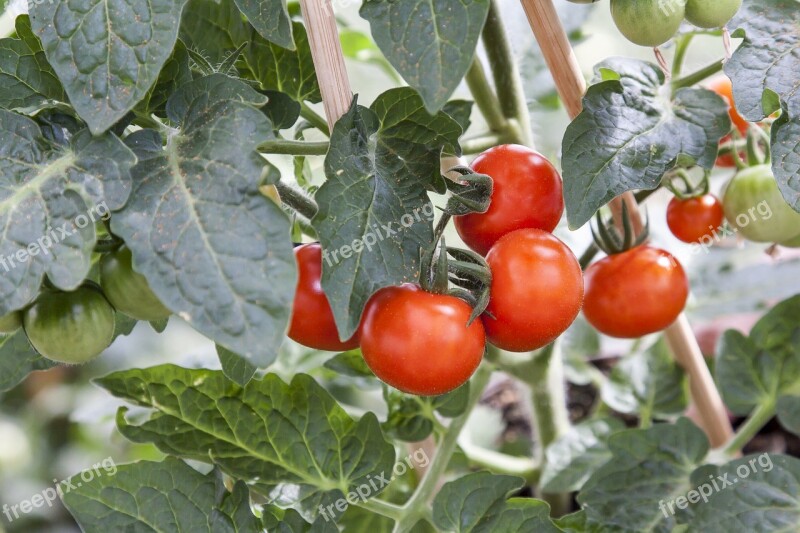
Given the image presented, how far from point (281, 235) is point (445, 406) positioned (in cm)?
35

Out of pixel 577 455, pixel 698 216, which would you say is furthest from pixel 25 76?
pixel 577 455

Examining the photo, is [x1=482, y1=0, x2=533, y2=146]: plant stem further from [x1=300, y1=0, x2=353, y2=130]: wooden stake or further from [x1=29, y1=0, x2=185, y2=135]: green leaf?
[x1=29, y1=0, x2=185, y2=135]: green leaf

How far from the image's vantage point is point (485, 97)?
Answer: 2.36 feet

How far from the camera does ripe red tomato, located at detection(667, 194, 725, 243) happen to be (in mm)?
689

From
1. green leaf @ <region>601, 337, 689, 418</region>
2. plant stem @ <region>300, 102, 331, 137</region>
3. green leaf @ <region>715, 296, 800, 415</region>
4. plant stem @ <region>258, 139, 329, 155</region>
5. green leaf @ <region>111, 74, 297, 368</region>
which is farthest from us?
green leaf @ <region>601, 337, 689, 418</region>

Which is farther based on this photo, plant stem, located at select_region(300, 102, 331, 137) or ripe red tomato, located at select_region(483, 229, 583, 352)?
plant stem, located at select_region(300, 102, 331, 137)

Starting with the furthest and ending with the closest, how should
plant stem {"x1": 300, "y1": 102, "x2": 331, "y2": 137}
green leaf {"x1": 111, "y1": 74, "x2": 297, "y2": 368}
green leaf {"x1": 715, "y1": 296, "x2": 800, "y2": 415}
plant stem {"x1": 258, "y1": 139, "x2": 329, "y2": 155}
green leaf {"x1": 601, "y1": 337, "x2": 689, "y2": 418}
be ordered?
green leaf {"x1": 601, "y1": 337, "x2": 689, "y2": 418}
green leaf {"x1": 715, "y1": 296, "x2": 800, "y2": 415}
plant stem {"x1": 300, "y1": 102, "x2": 331, "y2": 137}
plant stem {"x1": 258, "y1": 139, "x2": 329, "y2": 155}
green leaf {"x1": 111, "y1": 74, "x2": 297, "y2": 368}

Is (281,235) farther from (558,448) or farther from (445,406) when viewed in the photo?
(558,448)

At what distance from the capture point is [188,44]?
63 centimetres

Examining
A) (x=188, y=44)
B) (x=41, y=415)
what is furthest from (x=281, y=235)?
(x=41, y=415)

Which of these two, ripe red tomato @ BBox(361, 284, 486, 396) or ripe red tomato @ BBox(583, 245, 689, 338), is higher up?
ripe red tomato @ BBox(361, 284, 486, 396)

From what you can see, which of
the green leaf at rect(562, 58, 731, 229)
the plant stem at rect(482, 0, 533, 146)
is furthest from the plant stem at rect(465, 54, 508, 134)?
the green leaf at rect(562, 58, 731, 229)

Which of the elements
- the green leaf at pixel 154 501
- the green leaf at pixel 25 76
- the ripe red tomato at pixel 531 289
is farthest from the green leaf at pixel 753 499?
the green leaf at pixel 25 76

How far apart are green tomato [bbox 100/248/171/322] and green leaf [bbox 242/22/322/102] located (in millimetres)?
205
